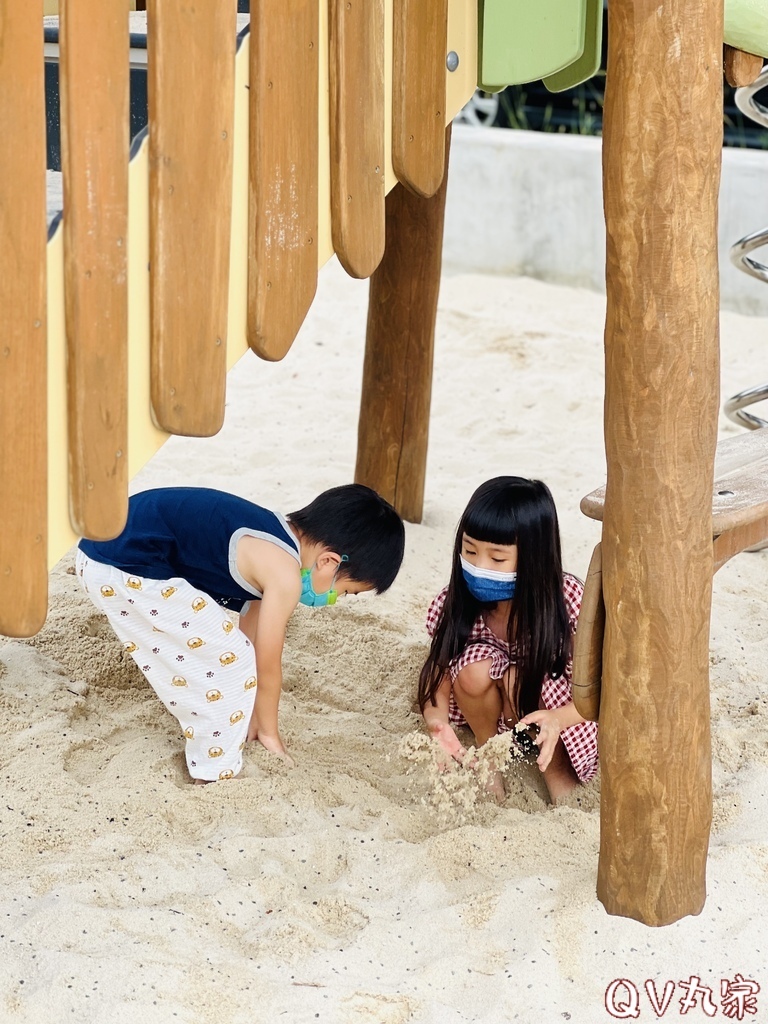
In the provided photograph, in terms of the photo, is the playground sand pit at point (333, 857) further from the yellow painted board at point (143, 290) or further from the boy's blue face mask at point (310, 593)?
the yellow painted board at point (143, 290)

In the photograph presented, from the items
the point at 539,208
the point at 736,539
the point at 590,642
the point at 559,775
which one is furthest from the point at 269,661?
the point at 539,208

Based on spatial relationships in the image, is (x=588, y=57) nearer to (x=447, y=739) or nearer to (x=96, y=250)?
(x=96, y=250)

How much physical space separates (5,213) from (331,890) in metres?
1.40

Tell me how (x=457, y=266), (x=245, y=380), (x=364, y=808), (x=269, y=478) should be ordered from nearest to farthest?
(x=364, y=808), (x=269, y=478), (x=245, y=380), (x=457, y=266)

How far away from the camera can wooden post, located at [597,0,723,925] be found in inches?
74.3

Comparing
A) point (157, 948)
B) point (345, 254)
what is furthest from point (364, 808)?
point (345, 254)

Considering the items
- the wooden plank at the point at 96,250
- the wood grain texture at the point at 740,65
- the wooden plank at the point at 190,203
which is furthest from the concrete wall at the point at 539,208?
the wooden plank at the point at 96,250

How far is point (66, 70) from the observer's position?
5.16 ft

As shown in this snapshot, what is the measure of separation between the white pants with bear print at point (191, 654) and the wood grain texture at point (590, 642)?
33.3 inches

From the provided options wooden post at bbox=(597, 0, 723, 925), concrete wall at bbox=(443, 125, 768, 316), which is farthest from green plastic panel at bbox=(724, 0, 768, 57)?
concrete wall at bbox=(443, 125, 768, 316)

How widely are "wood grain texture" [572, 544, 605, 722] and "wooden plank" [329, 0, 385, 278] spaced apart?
66 centimetres

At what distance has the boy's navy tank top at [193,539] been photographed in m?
2.68

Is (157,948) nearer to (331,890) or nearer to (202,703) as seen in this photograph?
(331,890)

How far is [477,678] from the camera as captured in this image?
2.81 meters
